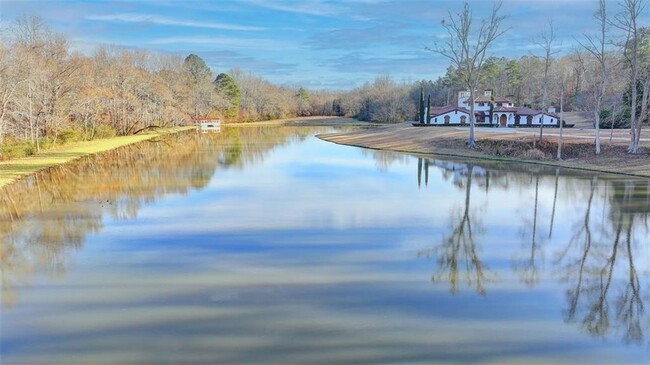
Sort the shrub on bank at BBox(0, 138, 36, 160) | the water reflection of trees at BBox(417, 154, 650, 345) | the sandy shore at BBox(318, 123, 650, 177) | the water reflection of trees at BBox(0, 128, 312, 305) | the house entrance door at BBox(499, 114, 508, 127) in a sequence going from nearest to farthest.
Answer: the water reflection of trees at BBox(417, 154, 650, 345)
the water reflection of trees at BBox(0, 128, 312, 305)
the sandy shore at BBox(318, 123, 650, 177)
the shrub on bank at BBox(0, 138, 36, 160)
the house entrance door at BBox(499, 114, 508, 127)

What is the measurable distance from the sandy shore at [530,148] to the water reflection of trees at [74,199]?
42.3ft

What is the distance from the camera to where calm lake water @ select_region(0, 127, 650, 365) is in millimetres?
5498

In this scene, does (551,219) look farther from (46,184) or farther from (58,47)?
(58,47)

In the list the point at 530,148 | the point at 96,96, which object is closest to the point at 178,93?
the point at 96,96

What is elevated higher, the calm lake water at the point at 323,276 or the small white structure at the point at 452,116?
the small white structure at the point at 452,116

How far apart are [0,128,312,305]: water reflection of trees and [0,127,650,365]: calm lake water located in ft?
0.25

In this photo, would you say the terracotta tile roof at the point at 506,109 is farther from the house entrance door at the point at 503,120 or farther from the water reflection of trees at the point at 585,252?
the water reflection of trees at the point at 585,252

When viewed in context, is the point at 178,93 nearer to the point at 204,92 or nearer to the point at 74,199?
the point at 204,92

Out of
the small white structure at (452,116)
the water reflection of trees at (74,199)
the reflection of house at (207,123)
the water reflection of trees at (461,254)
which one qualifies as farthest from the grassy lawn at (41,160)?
the small white structure at (452,116)

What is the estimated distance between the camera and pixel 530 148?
88.5 feet

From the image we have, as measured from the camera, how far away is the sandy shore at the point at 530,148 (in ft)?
73.6

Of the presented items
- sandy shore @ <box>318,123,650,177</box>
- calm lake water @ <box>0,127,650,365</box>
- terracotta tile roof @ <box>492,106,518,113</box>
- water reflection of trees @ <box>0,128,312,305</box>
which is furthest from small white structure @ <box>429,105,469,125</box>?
calm lake water @ <box>0,127,650,365</box>

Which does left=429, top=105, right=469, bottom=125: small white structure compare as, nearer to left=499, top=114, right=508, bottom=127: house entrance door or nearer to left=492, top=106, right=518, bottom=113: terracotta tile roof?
left=492, top=106, right=518, bottom=113: terracotta tile roof

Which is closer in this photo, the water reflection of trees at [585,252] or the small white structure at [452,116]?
the water reflection of trees at [585,252]
